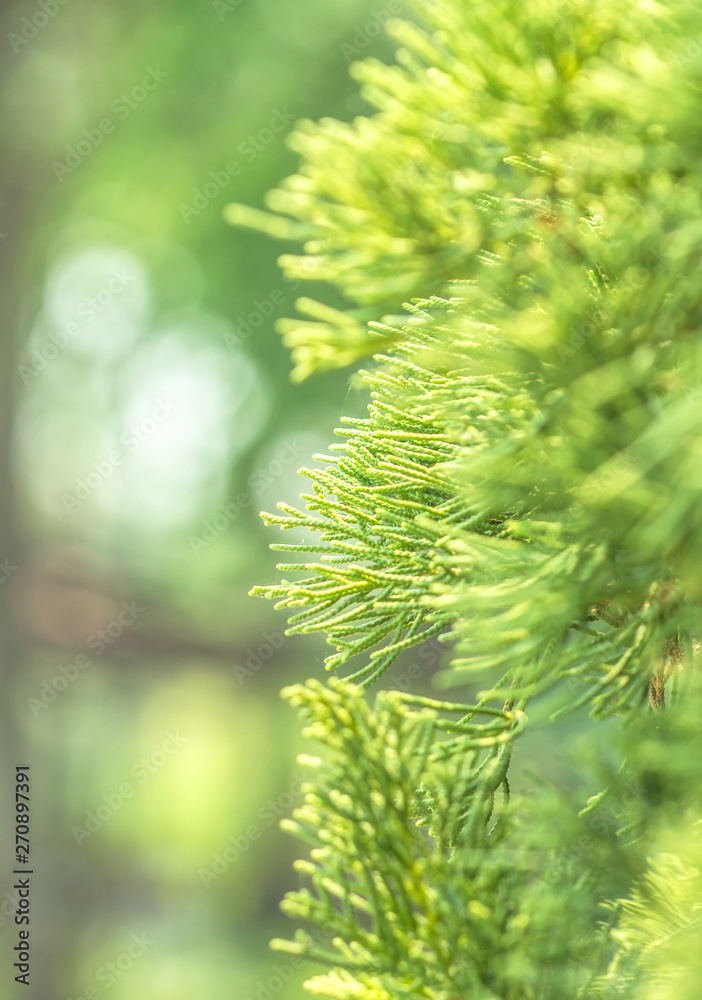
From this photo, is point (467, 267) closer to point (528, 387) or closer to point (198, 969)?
point (528, 387)

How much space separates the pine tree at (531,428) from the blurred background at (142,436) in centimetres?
395

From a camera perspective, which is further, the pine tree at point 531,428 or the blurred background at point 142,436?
the blurred background at point 142,436

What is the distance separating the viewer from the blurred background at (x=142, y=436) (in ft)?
14.9

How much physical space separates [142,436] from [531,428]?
5.46m

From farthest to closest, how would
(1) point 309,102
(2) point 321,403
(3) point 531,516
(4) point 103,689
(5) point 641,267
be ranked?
(4) point 103,689, (2) point 321,403, (1) point 309,102, (3) point 531,516, (5) point 641,267

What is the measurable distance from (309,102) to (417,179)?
15.9ft

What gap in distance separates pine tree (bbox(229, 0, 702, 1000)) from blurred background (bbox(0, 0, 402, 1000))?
155 inches

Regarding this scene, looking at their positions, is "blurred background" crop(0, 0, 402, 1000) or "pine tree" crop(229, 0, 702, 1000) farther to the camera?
"blurred background" crop(0, 0, 402, 1000)

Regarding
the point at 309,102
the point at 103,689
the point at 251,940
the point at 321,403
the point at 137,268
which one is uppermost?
the point at 309,102

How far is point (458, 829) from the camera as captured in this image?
20.1 inches

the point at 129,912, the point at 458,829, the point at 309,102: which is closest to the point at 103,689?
the point at 129,912

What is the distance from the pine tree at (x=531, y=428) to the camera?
1.26 ft

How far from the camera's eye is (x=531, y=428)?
407mm

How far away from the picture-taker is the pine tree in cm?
38
